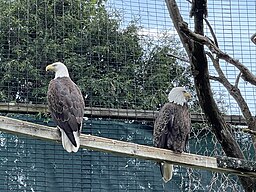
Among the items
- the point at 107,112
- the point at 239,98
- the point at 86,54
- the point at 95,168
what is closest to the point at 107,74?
the point at 86,54

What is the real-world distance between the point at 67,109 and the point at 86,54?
1045 millimetres

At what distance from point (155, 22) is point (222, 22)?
454 mm

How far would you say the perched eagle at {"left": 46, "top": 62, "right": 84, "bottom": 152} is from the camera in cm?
334

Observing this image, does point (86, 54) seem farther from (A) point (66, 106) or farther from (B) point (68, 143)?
(B) point (68, 143)

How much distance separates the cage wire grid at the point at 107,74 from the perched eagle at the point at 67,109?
1.56ft

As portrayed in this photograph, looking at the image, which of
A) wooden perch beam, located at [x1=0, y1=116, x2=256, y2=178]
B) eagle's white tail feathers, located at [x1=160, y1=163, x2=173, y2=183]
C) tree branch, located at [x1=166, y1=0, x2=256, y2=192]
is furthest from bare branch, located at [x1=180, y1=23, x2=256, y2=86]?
eagle's white tail feathers, located at [x1=160, y1=163, x2=173, y2=183]

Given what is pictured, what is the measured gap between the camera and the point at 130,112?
4.34 metres

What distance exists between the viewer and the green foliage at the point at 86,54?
445 centimetres

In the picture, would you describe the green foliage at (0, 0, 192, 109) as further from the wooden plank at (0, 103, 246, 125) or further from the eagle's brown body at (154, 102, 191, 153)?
the eagle's brown body at (154, 102, 191, 153)

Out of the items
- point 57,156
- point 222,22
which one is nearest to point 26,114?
point 57,156

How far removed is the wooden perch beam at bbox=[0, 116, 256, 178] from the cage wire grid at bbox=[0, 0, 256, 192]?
0.90m

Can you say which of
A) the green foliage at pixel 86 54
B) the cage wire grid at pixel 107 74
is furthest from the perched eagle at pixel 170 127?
the green foliage at pixel 86 54

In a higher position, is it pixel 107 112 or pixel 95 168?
pixel 107 112

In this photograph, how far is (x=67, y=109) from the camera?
142 inches
